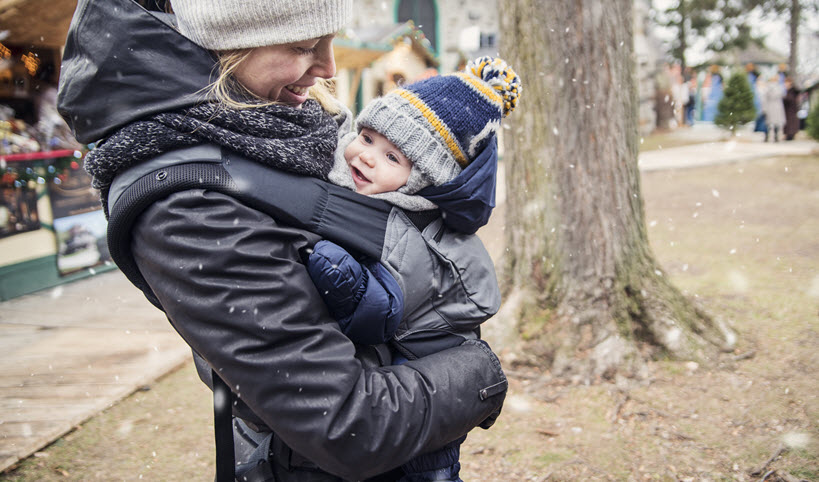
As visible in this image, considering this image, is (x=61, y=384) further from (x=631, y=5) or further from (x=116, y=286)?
(x=631, y=5)

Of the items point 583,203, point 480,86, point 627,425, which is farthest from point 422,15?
point 480,86

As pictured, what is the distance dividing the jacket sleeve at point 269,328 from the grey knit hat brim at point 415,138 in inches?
16.6

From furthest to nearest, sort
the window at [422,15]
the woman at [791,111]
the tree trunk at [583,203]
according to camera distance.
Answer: the window at [422,15], the woman at [791,111], the tree trunk at [583,203]

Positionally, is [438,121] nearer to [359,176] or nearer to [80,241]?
[359,176]

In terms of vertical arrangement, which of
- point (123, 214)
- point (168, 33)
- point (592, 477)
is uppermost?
point (168, 33)

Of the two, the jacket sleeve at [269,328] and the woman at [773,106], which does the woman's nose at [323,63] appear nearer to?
the jacket sleeve at [269,328]

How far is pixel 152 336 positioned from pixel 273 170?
425cm

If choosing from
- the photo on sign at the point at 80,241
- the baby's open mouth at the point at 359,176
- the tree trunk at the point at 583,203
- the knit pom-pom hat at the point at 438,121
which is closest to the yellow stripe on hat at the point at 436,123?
the knit pom-pom hat at the point at 438,121

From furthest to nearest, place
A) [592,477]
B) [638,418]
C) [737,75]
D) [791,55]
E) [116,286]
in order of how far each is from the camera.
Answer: [791,55], [737,75], [116,286], [638,418], [592,477]

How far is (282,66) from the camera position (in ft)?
4.32

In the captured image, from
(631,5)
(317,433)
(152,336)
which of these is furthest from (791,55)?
(317,433)

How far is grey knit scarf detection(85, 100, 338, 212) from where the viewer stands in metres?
1.15

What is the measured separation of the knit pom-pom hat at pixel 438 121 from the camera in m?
1.52

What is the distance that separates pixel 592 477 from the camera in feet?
10.1
